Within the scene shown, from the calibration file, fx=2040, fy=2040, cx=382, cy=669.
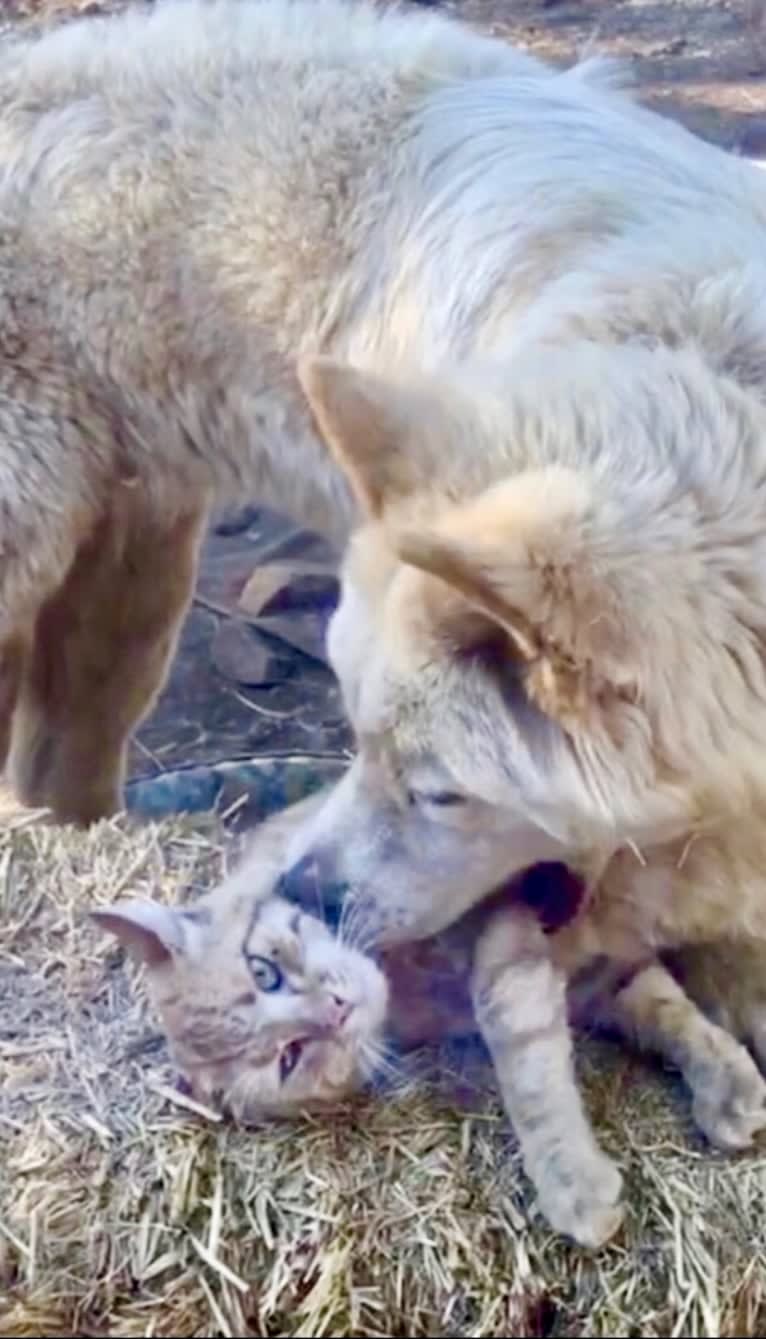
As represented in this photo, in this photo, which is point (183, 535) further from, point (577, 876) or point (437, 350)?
point (577, 876)

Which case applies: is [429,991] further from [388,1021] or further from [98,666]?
[98,666]

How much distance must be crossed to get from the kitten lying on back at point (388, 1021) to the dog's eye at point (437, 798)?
0.73ft

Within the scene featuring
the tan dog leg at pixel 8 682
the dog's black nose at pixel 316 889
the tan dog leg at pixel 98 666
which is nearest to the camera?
the dog's black nose at pixel 316 889

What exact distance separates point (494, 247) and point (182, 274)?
0.69 m

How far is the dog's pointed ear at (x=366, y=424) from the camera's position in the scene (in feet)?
9.63

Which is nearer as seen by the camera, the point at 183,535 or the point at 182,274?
the point at 182,274

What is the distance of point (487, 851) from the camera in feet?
10.4

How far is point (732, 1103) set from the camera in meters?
3.14

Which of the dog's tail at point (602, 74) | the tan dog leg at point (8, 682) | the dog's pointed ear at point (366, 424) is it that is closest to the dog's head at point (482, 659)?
the dog's pointed ear at point (366, 424)

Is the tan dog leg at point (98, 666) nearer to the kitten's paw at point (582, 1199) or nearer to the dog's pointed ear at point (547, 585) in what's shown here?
the dog's pointed ear at point (547, 585)

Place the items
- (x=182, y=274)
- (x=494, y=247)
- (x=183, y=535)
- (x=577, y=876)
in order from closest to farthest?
1. (x=577, y=876)
2. (x=494, y=247)
3. (x=182, y=274)
4. (x=183, y=535)

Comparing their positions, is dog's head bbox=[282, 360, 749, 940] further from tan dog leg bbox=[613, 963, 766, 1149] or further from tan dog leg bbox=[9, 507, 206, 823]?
tan dog leg bbox=[9, 507, 206, 823]

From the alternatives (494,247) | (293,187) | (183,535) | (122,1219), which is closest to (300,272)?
(293,187)

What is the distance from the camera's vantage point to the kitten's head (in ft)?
10.2
